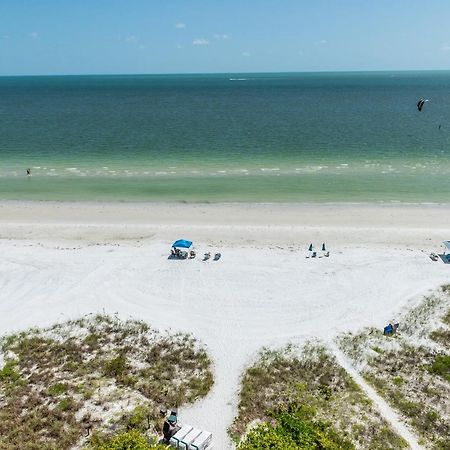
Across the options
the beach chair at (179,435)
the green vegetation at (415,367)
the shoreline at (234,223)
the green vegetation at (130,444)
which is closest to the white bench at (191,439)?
the beach chair at (179,435)

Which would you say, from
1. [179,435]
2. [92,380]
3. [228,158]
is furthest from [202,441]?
[228,158]

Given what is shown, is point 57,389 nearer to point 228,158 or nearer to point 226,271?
point 226,271

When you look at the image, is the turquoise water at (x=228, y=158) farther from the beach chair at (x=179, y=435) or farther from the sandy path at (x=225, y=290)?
the beach chair at (x=179, y=435)

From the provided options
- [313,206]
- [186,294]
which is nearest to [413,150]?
[313,206]

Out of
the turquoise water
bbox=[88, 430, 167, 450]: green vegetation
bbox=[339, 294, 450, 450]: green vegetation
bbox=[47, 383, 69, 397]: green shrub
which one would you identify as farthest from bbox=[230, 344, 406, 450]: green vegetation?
the turquoise water

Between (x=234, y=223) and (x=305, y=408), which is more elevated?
(x=234, y=223)
